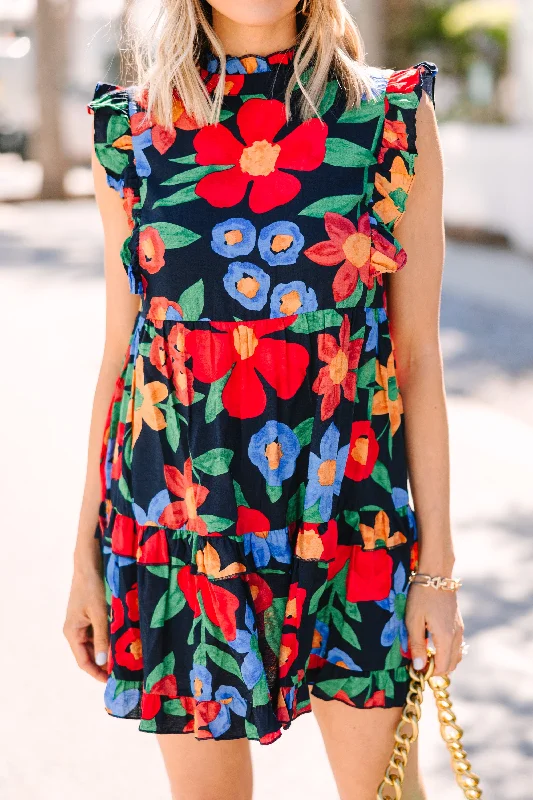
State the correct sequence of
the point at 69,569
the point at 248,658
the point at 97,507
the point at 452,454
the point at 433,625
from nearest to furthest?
→ the point at 248,658, the point at 433,625, the point at 97,507, the point at 69,569, the point at 452,454

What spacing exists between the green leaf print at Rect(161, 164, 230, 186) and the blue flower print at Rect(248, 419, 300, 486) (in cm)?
43

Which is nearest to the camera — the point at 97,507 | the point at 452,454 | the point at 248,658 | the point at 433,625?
the point at 248,658

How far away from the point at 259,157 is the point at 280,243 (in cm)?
16

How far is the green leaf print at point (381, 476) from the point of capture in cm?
191

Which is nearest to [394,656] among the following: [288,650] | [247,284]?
[288,650]

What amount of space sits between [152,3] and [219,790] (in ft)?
4.90

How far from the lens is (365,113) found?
188 cm

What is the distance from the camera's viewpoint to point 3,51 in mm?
26266

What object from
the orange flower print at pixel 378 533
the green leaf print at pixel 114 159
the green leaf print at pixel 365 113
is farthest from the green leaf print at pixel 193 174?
the orange flower print at pixel 378 533

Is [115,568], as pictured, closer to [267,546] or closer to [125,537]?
[125,537]

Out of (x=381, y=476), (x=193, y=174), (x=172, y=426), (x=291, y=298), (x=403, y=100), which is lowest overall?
(x=381, y=476)

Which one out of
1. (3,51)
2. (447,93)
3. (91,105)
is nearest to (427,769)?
(91,105)

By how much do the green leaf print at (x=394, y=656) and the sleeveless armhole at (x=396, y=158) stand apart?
0.71 m

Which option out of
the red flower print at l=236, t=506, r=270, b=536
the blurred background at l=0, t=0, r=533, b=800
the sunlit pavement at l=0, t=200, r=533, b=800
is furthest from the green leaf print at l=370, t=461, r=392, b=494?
the sunlit pavement at l=0, t=200, r=533, b=800
